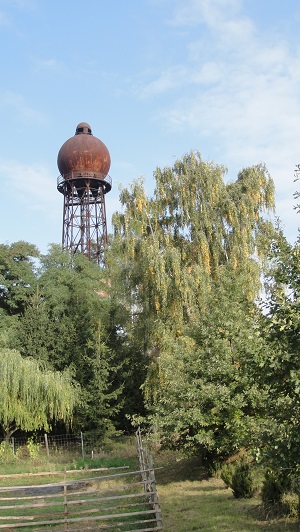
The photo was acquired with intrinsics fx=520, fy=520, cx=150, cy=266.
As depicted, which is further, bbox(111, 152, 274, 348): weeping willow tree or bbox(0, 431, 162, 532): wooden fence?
bbox(111, 152, 274, 348): weeping willow tree

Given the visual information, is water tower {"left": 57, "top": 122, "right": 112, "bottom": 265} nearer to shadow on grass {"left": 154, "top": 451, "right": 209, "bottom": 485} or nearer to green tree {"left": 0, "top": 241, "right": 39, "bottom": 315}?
green tree {"left": 0, "top": 241, "right": 39, "bottom": 315}

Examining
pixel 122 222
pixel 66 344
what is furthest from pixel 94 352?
pixel 122 222

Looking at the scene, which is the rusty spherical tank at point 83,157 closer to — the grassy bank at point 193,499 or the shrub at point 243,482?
the grassy bank at point 193,499

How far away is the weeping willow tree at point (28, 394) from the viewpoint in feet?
76.4

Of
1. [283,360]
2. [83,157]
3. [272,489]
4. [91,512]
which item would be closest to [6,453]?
[91,512]

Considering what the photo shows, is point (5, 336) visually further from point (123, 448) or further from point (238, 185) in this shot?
point (238, 185)

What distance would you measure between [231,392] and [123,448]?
11.4 m

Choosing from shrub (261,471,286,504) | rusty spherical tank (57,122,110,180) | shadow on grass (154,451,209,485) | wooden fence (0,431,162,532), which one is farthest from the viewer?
rusty spherical tank (57,122,110,180)

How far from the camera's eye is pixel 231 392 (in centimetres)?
1470

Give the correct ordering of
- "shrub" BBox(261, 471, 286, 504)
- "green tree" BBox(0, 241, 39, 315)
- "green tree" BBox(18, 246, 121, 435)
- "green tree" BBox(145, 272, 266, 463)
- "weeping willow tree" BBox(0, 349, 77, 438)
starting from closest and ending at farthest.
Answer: "shrub" BBox(261, 471, 286, 504) < "green tree" BBox(145, 272, 266, 463) < "weeping willow tree" BBox(0, 349, 77, 438) < "green tree" BBox(18, 246, 121, 435) < "green tree" BBox(0, 241, 39, 315)

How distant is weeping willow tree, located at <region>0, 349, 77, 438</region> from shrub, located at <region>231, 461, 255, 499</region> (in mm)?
13658

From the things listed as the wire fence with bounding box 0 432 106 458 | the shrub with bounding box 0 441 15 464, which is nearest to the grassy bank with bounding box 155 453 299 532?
the wire fence with bounding box 0 432 106 458

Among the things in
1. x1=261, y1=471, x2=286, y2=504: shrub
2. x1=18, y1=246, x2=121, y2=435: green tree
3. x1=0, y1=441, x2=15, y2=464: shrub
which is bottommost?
x1=261, y1=471, x2=286, y2=504: shrub

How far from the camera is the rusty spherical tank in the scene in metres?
37.9
